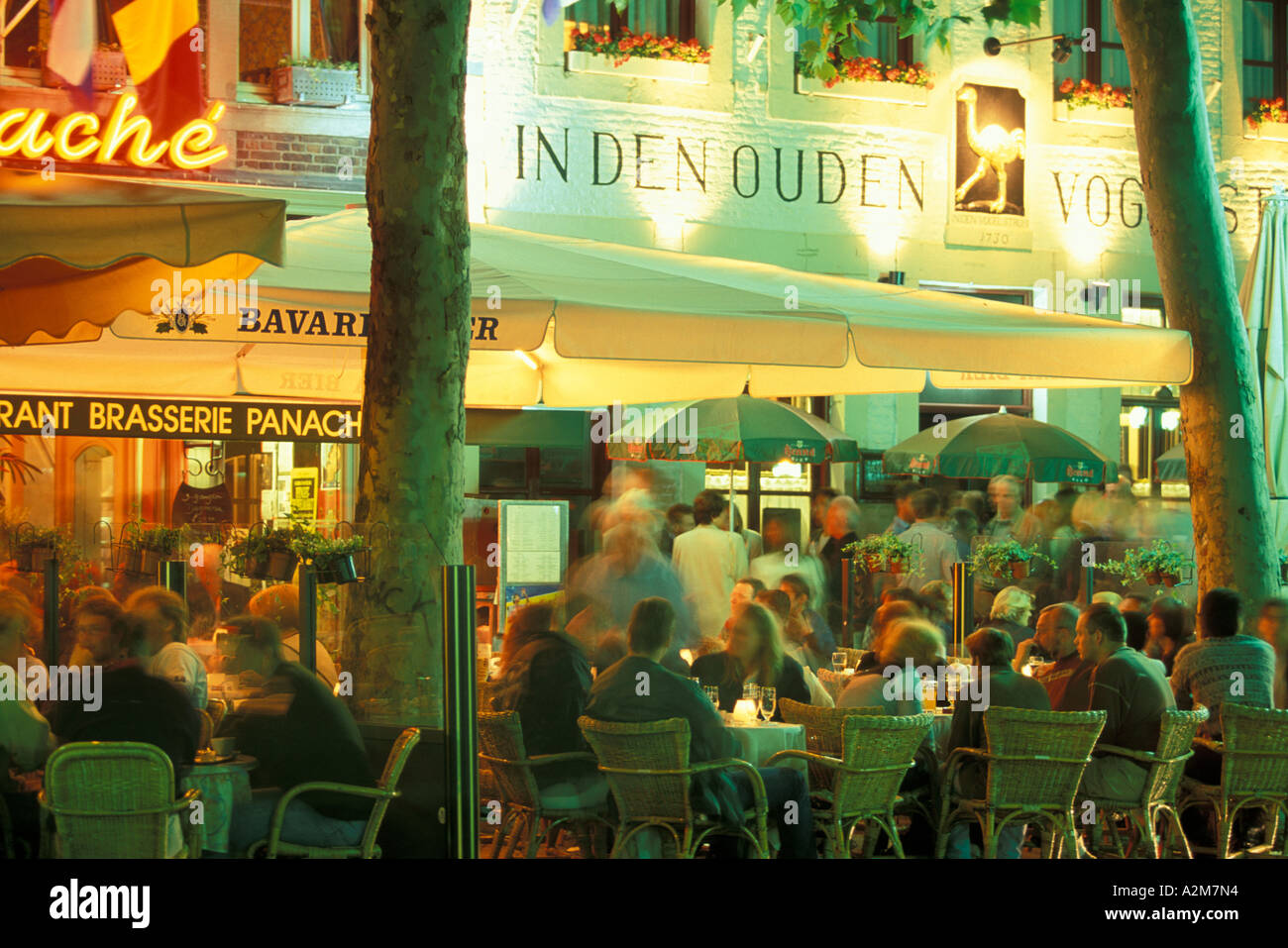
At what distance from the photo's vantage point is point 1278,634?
8578mm

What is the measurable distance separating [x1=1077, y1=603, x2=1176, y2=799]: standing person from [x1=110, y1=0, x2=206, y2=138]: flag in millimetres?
9496

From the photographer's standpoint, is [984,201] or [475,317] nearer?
[475,317]

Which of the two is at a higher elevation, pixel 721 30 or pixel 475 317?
pixel 721 30

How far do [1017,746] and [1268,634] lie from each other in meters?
2.36

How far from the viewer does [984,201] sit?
17422mm

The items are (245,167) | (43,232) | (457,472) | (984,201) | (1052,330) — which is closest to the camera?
(43,232)

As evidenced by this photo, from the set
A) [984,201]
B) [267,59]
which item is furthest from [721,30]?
[267,59]

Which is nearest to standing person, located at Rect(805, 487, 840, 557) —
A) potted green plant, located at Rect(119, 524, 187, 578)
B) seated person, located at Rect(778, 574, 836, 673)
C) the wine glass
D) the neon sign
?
seated person, located at Rect(778, 574, 836, 673)

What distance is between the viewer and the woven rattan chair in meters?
5.74

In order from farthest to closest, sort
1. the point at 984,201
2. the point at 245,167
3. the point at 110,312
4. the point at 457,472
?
the point at 984,201 → the point at 245,167 → the point at 110,312 → the point at 457,472

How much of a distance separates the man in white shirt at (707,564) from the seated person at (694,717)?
17.0 ft

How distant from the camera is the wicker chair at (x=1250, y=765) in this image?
7359 mm

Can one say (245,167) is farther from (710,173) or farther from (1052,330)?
(1052,330)

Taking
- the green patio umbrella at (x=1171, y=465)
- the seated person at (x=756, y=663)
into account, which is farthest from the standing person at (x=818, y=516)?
the seated person at (x=756, y=663)
